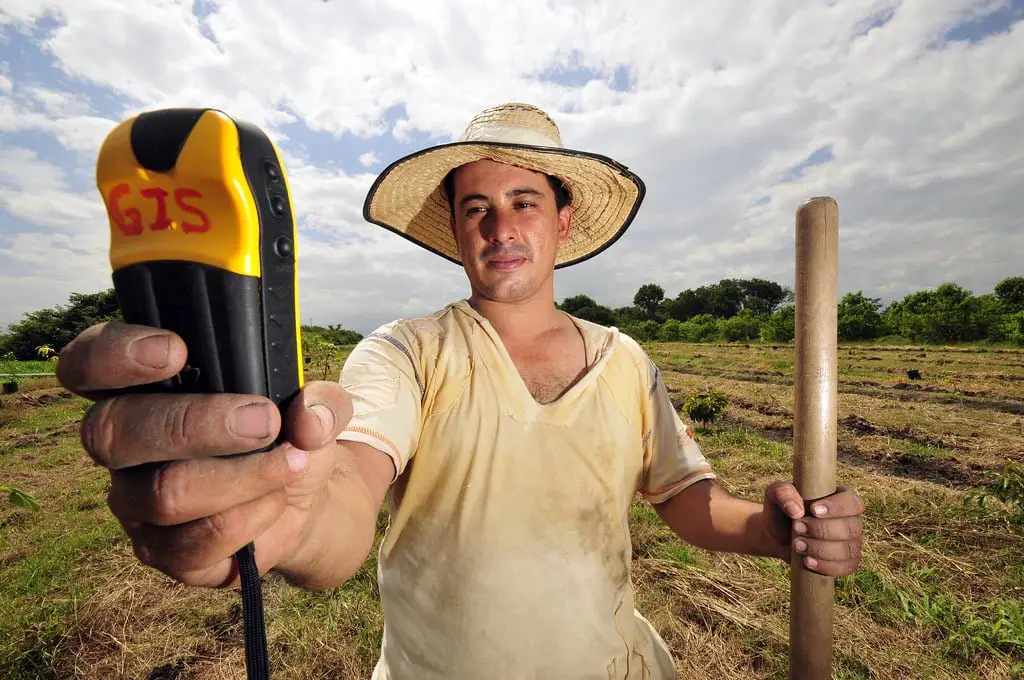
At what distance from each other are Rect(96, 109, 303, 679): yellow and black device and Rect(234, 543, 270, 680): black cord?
0.02m

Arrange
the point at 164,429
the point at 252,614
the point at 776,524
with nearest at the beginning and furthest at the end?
the point at 164,429 < the point at 252,614 < the point at 776,524

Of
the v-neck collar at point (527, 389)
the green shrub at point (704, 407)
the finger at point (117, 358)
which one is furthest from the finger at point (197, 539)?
the green shrub at point (704, 407)

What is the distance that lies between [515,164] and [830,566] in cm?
177

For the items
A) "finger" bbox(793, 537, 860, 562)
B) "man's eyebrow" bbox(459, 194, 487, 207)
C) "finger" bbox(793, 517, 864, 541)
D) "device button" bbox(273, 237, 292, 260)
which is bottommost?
"finger" bbox(793, 537, 860, 562)

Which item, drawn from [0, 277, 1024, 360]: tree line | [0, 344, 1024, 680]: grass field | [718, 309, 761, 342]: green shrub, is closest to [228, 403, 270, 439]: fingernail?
[0, 344, 1024, 680]: grass field

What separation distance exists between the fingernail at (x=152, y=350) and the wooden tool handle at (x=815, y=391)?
148 centimetres

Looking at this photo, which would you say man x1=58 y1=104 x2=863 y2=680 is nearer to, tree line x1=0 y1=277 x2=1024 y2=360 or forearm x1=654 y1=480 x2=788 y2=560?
forearm x1=654 y1=480 x2=788 y2=560

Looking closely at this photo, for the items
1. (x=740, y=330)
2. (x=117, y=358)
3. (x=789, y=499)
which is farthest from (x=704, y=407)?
(x=740, y=330)

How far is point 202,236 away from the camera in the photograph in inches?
30.5

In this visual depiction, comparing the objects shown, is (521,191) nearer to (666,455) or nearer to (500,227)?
(500,227)

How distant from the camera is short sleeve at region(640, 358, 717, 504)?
192 cm

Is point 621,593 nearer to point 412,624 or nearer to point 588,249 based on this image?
point 412,624

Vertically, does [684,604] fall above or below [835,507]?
below

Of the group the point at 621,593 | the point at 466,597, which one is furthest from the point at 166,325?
the point at 621,593
